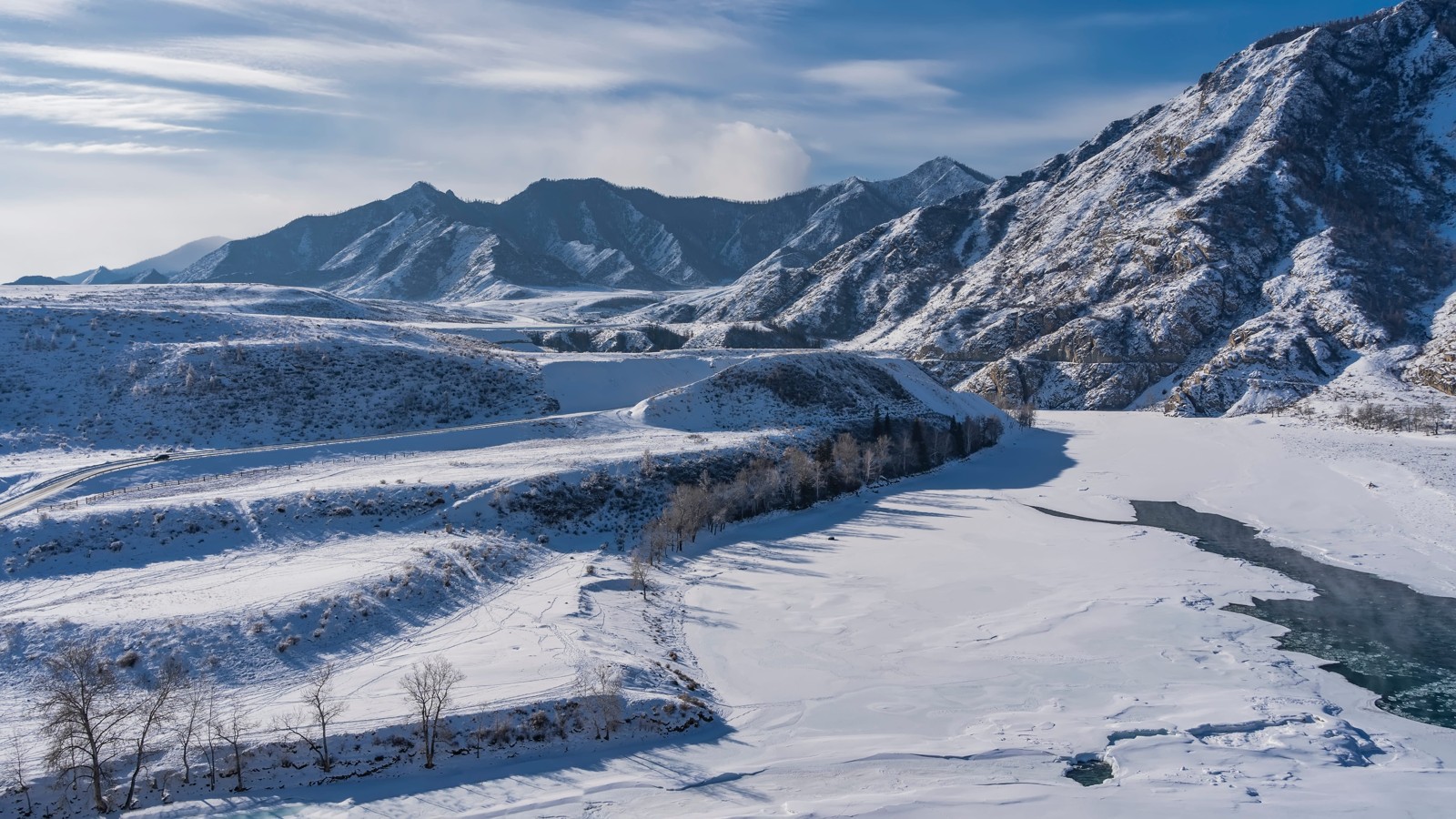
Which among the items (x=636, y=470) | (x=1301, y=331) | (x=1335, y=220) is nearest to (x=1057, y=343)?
(x=1301, y=331)

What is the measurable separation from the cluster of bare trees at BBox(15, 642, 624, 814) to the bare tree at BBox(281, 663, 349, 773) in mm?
42

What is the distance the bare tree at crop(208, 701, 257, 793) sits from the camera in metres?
24.6

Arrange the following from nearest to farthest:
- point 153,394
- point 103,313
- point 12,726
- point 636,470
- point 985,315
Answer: point 12,726, point 636,470, point 153,394, point 103,313, point 985,315

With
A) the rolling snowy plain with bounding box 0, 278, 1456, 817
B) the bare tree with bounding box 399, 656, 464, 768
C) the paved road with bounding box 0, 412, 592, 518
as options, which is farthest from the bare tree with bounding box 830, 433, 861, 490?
the bare tree with bounding box 399, 656, 464, 768

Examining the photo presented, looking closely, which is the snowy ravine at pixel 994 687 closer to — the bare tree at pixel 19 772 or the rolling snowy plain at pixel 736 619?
the rolling snowy plain at pixel 736 619

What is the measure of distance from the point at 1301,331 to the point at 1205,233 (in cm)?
3822

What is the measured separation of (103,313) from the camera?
84.6 metres

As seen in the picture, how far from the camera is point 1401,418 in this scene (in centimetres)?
9250

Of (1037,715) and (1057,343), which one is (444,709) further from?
(1057,343)

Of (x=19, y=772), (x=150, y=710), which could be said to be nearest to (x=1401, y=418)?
(x=150, y=710)

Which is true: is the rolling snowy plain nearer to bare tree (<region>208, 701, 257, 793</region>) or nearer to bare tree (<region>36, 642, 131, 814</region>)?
bare tree (<region>208, 701, 257, 793</region>)

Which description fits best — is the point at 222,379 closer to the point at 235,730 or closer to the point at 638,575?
the point at 638,575

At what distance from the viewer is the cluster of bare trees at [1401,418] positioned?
A: 89500 mm

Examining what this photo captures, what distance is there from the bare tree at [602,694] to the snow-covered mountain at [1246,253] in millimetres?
113885
